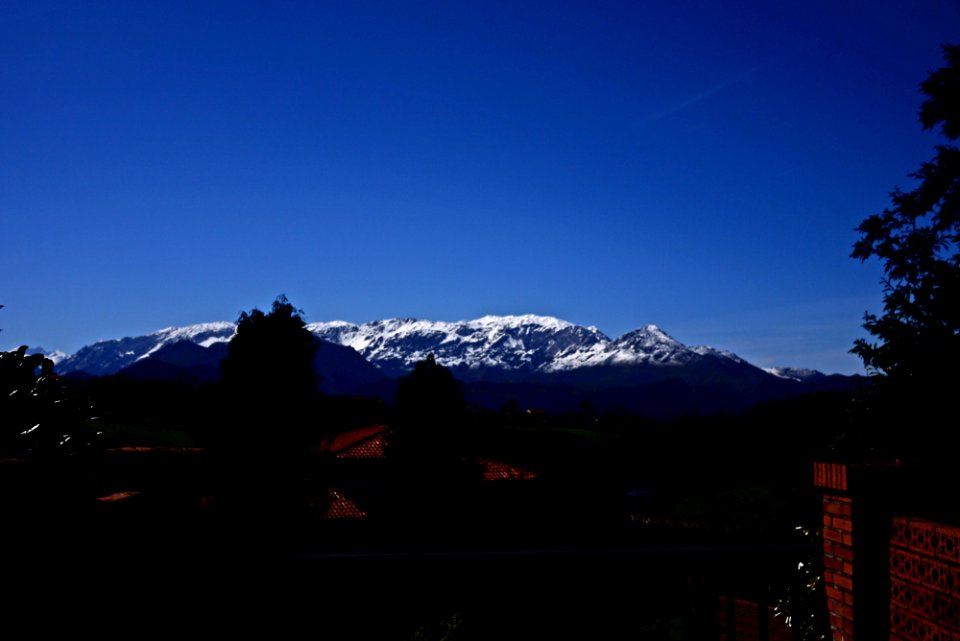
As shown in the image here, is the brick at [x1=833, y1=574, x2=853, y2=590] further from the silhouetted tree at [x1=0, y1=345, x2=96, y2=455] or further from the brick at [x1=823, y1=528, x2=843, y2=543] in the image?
the silhouetted tree at [x1=0, y1=345, x2=96, y2=455]

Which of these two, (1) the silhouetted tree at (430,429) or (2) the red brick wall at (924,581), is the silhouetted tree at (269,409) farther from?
(2) the red brick wall at (924,581)

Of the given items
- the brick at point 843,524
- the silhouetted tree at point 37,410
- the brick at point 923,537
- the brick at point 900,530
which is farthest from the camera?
the silhouetted tree at point 37,410

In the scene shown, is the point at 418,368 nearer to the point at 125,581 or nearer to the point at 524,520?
the point at 524,520

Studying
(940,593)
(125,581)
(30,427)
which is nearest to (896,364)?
(940,593)

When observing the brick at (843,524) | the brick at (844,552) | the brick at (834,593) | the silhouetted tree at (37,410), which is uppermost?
the silhouetted tree at (37,410)

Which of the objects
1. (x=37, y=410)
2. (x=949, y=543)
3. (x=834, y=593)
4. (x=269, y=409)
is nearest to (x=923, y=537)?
(x=949, y=543)

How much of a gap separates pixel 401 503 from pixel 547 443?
34544mm

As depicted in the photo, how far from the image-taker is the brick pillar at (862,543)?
3.44 metres

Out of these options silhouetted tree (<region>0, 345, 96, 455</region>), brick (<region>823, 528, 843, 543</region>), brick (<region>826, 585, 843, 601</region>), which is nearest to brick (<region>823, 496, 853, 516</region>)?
brick (<region>823, 528, 843, 543</region>)

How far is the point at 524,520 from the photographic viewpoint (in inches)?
1000

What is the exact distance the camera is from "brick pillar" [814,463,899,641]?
135 inches

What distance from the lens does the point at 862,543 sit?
3508mm

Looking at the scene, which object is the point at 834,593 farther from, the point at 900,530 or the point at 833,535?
the point at 900,530

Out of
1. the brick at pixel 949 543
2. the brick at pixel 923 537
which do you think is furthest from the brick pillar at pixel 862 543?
the brick at pixel 949 543
